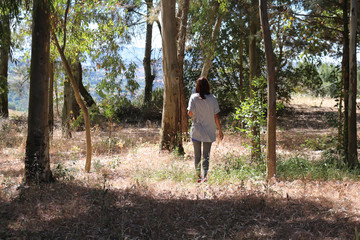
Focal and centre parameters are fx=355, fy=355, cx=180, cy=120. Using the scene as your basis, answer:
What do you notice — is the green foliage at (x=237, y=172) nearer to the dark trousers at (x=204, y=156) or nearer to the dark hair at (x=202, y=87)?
the dark trousers at (x=204, y=156)

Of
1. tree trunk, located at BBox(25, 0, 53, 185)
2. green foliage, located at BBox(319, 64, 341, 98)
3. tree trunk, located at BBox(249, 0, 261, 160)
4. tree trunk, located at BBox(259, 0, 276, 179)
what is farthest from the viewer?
green foliage, located at BBox(319, 64, 341, 98)

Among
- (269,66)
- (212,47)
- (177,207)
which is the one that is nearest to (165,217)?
(177,207)

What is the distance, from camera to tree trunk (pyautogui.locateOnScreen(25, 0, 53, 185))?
5957mm

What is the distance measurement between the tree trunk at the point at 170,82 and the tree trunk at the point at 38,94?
4.11 meters

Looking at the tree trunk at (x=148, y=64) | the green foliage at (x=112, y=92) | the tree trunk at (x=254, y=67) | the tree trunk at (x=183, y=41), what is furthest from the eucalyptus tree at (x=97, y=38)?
the tree trunk at (x=148, y=64)

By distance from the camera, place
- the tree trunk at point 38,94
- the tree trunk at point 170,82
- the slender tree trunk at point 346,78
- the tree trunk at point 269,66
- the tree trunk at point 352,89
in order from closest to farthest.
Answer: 1. the tree trunk at point 269,66
2. the tree trunk at point 38,94
3. the tree trunk at point 352,89
4. the slender tree trunk at point 346,78
5. the tree trunk at point 170,82

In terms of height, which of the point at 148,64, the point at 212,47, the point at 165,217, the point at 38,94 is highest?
the point at 148,64

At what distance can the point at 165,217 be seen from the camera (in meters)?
4.53

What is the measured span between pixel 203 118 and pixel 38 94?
9.32 feet

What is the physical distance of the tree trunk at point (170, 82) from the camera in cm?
967

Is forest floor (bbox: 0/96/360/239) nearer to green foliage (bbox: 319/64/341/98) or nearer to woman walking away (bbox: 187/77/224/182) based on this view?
woman walking away (bbox: 187/77/224/182)

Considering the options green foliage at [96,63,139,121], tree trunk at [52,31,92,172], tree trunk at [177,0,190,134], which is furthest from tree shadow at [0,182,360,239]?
tree trunk at [177,0,190,134]

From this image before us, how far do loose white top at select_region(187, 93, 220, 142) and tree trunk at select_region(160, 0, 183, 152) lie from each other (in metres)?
3.33

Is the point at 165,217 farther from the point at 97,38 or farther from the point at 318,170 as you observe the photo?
the point at 97,38
